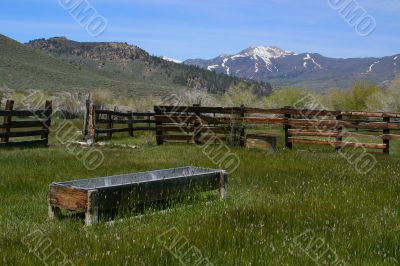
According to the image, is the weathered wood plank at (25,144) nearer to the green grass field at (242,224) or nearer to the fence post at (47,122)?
the fence post at (47,122)

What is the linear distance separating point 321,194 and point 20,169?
721 cm

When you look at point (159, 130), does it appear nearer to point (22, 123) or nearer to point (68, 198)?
point (22, 123)

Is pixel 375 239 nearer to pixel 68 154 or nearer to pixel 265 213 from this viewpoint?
pixel 265 213

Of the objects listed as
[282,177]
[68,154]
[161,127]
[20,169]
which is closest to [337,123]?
[161,127]

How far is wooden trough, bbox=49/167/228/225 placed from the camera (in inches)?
256

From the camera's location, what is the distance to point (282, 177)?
10.9 meters

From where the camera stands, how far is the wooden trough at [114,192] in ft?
21.4

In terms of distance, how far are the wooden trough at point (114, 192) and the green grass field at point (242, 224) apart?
0.19 m

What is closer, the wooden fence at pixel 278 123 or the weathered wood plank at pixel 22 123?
the wooden fence at pixel 278 123

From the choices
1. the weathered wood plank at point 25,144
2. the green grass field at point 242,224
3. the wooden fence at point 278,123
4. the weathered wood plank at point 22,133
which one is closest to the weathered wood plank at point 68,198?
the green grass field at point 242,224

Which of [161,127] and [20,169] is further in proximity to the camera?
[161,127]

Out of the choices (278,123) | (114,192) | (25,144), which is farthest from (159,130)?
(114,192)

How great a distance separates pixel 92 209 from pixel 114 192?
1.47 feet

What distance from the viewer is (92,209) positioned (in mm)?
6457
